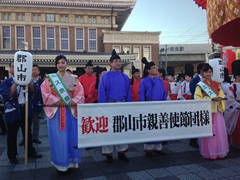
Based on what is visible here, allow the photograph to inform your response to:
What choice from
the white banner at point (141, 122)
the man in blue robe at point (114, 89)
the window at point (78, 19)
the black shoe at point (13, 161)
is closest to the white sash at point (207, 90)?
the white banner at point (141, 122)

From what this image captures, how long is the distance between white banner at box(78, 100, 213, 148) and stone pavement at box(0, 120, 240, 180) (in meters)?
0.42

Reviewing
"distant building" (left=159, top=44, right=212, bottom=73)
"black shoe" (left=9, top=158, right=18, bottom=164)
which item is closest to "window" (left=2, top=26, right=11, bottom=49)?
"distant building" (left=159, top=44, right=212, bottom=73)

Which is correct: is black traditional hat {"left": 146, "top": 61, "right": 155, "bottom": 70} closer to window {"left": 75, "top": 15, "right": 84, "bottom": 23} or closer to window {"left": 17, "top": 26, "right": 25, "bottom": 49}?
window {"left": 75, "top": 15, "right": 84, "bottom": 23}

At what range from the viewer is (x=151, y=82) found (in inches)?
177

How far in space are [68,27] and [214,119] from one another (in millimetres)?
23570

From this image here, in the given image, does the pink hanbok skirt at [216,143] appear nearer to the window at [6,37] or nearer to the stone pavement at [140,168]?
the stone pavement at [140,168]

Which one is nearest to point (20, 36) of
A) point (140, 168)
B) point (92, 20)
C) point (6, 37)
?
point (6, 37)

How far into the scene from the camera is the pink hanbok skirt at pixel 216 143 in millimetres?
4113

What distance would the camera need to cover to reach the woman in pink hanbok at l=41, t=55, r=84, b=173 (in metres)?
3.50

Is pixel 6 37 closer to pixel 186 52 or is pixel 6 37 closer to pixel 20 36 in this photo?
pixel 20 36

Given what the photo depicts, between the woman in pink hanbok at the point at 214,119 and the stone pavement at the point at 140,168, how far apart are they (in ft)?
0.51

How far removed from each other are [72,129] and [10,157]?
136 centimetres

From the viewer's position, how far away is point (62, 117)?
3541mm

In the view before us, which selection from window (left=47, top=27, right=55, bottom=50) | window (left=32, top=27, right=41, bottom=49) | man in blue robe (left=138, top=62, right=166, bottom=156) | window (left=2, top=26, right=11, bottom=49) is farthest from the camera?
window (left=47, top=27, right=55, bottom=50)
